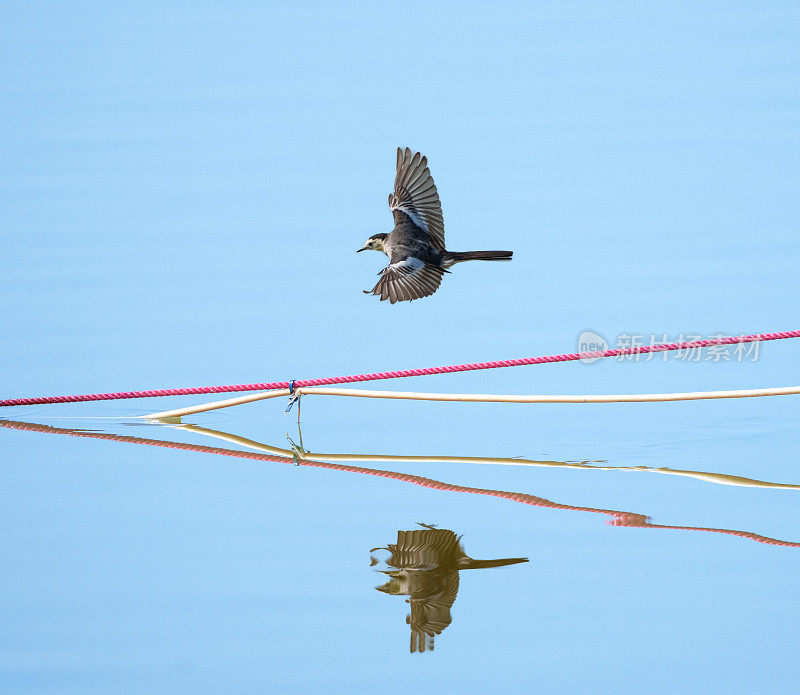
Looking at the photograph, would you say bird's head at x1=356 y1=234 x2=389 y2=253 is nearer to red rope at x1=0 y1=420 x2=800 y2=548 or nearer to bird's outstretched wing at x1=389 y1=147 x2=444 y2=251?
bird's outstretched wing at x1=389 y1=147 x2=444 y2=251

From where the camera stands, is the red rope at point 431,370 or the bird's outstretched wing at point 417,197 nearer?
the red rope at point 431,370

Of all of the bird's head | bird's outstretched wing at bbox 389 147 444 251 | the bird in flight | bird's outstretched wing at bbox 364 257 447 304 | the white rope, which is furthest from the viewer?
the bird's head

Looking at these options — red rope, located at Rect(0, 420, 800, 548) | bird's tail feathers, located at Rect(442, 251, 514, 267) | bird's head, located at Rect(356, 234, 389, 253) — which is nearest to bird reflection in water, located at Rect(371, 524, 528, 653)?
red rope, located at Rect(0, 420, 800, 548)

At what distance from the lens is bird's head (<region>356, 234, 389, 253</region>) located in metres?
6.81

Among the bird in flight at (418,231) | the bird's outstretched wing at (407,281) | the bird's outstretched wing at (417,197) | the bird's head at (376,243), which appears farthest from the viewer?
the bird's head at (376,243)

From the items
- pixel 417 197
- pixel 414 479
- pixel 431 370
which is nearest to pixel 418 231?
pixel 417 197

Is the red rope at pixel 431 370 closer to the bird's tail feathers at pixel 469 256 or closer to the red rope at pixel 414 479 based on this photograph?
the red rope at pixel 414 479

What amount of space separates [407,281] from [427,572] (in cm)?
231

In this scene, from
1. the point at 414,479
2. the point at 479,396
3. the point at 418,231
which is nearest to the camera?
the point at 414,479

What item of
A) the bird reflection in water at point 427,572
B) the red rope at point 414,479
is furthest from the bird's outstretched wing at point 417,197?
the bird reflection in water at point 427,572

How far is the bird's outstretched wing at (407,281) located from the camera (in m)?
6.07

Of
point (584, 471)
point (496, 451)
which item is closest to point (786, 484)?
point (584, 471)

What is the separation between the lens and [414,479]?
515 centimetres

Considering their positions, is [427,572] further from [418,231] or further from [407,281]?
[418,231]
